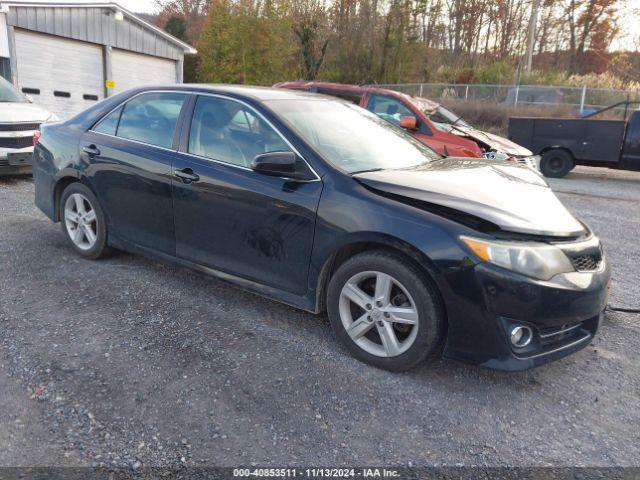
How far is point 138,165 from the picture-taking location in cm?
402

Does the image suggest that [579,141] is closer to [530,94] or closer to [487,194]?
[487,194]

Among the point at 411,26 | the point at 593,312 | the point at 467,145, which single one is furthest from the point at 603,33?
the point at 593,312

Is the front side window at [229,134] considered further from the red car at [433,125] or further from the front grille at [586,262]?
the red car at [433,125]

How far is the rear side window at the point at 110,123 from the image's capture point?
4.37 metres

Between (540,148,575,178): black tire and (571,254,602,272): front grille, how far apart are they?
1000cm

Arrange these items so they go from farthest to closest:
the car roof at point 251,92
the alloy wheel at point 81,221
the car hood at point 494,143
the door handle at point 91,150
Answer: the car hood at point 494,143, the alloy wheel at point 81,221, the door handle at point 91,150, the car roof at point 251,92

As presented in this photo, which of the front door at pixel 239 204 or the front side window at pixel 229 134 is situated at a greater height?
the front side window at pixel 229 134

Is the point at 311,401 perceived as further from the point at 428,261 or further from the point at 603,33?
the point at 603,33

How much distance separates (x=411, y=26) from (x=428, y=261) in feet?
93.4

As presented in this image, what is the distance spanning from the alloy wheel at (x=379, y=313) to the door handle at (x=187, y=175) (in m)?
1.36

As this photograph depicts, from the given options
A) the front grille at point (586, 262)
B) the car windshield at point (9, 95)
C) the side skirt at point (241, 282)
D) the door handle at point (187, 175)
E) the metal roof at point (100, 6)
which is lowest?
the side skirt at point (241, 282)

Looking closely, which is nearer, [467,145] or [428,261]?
[428,261]

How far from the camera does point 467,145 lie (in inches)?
336

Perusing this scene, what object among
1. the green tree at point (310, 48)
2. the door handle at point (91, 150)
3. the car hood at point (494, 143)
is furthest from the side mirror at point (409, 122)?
the green tree at point (310, 48)
